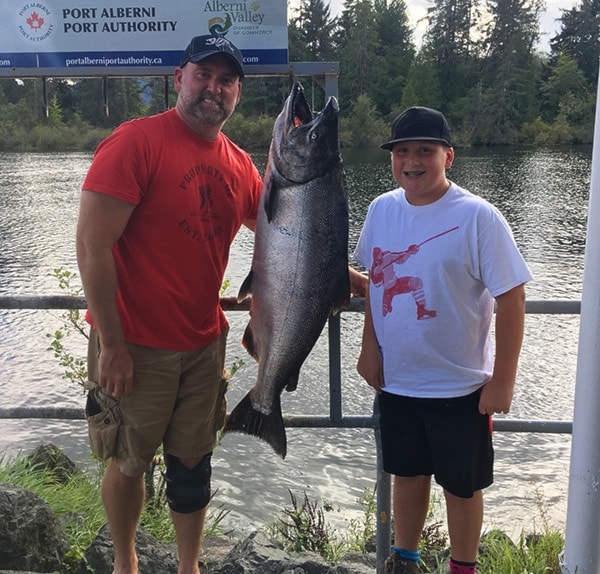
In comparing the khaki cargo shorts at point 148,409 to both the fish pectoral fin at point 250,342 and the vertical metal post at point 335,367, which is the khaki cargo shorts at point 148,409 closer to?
the fish pectoral fin at point 250,342

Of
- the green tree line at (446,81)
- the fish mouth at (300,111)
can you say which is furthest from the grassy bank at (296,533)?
the green tree line at (446,81)

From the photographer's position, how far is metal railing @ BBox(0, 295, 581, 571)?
315 cm

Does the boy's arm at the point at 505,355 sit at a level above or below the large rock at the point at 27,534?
above

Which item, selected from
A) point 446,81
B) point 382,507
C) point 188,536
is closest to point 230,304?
point 188,536

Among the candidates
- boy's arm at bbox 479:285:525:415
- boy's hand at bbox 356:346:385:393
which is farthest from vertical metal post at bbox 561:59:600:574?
boy's hand at bbox 356:346:385:393

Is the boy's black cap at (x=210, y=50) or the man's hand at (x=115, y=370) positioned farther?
the boy's black cap at (x=210, y=50)

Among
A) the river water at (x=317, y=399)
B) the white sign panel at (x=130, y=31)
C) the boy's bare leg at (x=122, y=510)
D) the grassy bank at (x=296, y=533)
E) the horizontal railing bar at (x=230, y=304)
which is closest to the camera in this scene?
the boy's bare leg at (x=122, y=510)

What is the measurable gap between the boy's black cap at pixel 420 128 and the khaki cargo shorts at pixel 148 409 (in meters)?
1.25

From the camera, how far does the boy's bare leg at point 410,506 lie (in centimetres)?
296

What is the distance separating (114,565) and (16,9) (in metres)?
3.55

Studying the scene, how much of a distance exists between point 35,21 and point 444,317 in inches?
135

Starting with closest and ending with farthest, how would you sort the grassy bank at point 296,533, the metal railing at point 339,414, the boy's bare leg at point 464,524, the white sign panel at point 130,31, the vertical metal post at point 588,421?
the vertical metal post at point 588,421 < the boy's bare leg at point 464,524 < the metal railing at point 339,414 < the grassy bank at point 296,533 < the white sign panel at point 130,31

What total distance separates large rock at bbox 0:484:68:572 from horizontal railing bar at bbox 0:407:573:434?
0.36 meters

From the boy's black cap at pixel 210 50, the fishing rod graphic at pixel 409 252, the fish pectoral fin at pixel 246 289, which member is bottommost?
the fish pectoral fin at pixel 246 289
